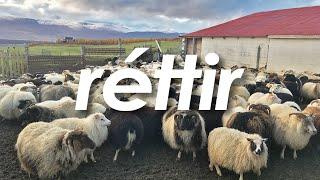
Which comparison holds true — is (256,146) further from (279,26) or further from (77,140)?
(279,26)

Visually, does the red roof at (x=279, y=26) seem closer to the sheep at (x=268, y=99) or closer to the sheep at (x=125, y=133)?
the sheep at (x=268, y=99)

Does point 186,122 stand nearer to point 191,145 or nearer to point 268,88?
point 191,145

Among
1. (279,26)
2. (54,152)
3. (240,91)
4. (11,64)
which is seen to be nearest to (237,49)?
(279,26)

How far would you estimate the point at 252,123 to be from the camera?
715cm

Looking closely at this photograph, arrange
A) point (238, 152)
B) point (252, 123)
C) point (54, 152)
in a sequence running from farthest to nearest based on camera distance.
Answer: point (252, 123), point (238, 152), point (54, 152)

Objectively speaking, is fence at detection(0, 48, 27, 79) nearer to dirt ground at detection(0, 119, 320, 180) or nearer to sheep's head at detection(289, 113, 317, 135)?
dirt ground at detection(0, 119, 320, 180)

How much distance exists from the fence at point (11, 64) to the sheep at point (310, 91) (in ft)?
45.9

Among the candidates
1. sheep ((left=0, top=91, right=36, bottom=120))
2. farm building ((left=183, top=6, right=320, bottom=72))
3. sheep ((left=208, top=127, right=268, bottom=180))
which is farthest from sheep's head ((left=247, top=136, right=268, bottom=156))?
farm building ((left=183, top=6, right=320, bottom=72))

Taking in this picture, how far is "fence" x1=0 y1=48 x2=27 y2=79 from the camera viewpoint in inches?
738

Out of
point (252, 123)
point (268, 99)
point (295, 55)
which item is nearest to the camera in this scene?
point (252, 123)

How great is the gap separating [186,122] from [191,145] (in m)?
0.52

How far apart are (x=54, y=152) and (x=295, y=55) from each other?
56.2 ft

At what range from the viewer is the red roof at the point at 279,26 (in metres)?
21.4

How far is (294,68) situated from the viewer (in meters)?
20.4
